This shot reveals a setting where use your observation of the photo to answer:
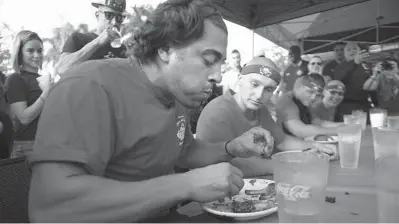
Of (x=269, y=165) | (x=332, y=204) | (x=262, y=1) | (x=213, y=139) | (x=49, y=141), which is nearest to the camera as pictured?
(x=49, y=141)

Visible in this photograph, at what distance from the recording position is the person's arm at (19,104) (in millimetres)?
2463

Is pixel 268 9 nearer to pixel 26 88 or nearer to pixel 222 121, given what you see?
pixel 222 121

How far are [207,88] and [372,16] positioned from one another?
23.1 feet

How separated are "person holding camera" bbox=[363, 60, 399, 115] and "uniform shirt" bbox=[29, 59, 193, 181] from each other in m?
3.54

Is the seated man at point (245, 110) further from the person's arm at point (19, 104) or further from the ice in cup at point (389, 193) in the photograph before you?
the person's arm at point (19, 104)

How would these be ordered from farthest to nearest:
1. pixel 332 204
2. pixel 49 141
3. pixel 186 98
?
1. pixel 186 98
2. pixel 332 204
3. pixel 49 141

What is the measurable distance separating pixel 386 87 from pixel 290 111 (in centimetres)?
155

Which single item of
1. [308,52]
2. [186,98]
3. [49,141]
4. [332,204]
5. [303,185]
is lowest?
[332,204]

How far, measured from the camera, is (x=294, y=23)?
7.47 metres

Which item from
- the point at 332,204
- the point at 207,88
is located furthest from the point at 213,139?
the point at 332,204

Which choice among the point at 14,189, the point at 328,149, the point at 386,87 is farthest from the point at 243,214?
the point at 386,87

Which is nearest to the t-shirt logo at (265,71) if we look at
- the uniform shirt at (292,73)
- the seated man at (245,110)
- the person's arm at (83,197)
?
the seated man at (245,110)

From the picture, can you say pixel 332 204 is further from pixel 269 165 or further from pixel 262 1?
pixel 262 1

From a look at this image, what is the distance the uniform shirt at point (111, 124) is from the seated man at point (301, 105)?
7.25 ft
